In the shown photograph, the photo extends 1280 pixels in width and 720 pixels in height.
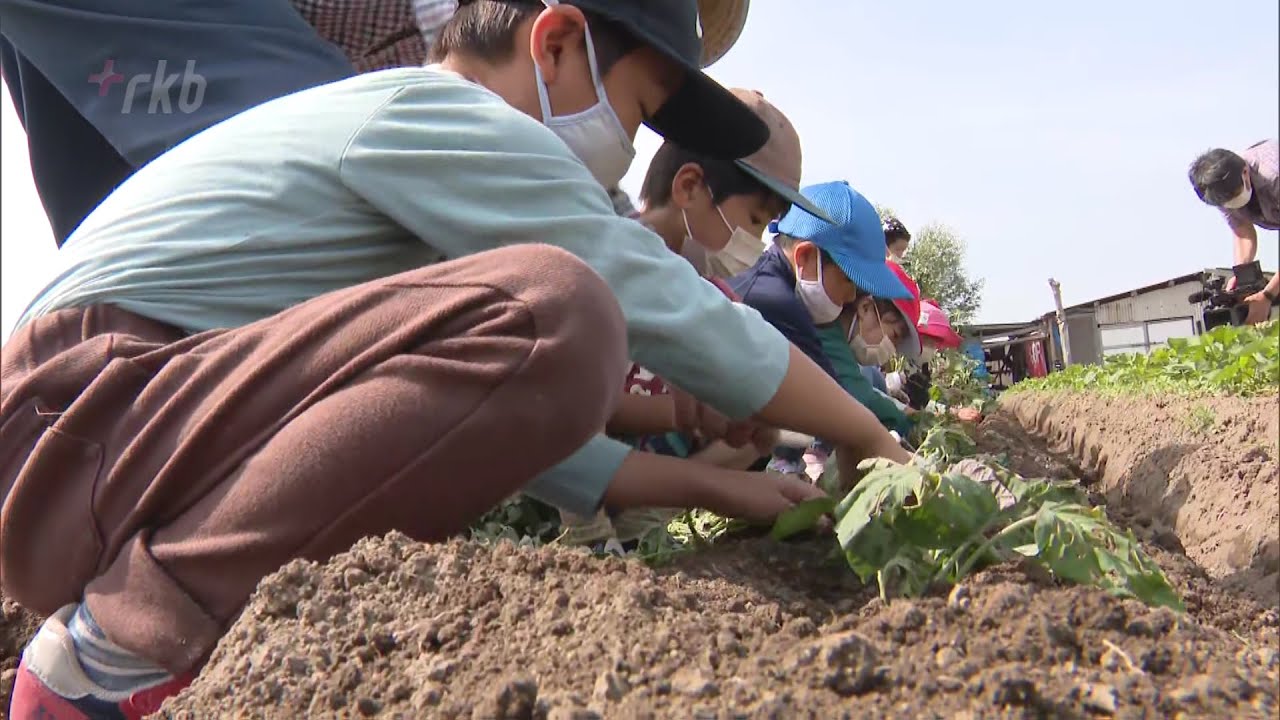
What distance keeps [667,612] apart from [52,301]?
1109mm

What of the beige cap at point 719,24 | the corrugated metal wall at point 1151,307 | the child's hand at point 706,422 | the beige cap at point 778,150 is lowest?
the child's hand at point 706,422

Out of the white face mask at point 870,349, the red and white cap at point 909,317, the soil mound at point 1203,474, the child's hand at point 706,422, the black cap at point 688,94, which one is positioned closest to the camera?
the black cap at point 688,94

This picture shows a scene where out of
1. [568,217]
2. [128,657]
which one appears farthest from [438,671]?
[568,217]

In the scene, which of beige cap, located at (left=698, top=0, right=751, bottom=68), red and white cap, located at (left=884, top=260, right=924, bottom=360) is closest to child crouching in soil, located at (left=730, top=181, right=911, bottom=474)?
beige cap, located at (left=698, top=0, right=751, bottom=68)

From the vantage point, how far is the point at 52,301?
1.58 meters

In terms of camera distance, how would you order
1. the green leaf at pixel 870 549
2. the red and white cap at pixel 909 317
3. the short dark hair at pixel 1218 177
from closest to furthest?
the green leaf at pixel 870 549, the short dark hair at pixel 1218 177, the red and white cap at pixel 909 317

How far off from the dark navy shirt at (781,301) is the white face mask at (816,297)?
0.03 meters

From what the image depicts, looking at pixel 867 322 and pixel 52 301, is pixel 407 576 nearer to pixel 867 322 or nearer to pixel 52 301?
pixel 52 301

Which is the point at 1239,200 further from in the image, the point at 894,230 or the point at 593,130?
the point at 593,130

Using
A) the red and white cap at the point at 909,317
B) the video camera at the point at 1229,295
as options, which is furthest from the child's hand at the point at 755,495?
the red and white cap at the point at 909,317

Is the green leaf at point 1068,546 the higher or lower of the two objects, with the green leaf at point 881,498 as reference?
lower

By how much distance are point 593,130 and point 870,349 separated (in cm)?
312

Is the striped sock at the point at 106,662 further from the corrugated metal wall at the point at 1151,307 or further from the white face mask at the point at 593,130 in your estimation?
the corrugated metal wall at the point at 1151,307

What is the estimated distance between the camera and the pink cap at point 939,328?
6.39 meters
